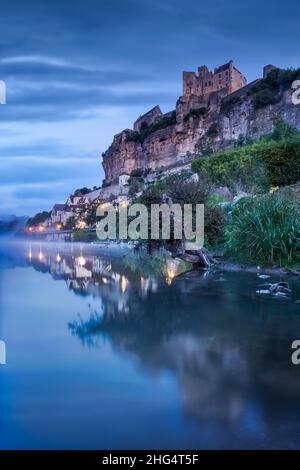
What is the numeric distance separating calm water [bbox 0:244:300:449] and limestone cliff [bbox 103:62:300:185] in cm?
5177

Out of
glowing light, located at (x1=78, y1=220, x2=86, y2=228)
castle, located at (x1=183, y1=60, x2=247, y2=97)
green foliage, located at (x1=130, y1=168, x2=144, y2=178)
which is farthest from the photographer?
green foliage, located at (x1=130, y1=168, x2=144, y2=178)

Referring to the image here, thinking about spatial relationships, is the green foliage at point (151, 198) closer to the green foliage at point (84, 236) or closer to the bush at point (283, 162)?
the bush at point (283, 162)

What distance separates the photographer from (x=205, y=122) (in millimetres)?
75062

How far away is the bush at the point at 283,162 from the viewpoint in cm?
2275

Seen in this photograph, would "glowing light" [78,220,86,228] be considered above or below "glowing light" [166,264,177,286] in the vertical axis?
above

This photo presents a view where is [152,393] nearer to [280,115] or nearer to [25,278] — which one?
[25,278]

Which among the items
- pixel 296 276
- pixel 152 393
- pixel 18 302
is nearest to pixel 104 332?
pixel 152 393

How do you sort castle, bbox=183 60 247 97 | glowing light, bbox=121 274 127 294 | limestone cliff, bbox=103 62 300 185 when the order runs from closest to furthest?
1. glowing light, bbox=121 274 127 294
2. limestone cliff, bbox=103 62 300 185
3. castle, bbox=183 60 247 97

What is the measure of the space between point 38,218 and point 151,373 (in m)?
106

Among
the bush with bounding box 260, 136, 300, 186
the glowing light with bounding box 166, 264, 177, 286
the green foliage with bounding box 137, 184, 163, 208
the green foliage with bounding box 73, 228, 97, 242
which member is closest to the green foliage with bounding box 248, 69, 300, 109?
the green foliage with bounding box 73, 228, 97, 242

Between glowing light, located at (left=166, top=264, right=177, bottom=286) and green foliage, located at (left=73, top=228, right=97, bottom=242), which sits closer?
glowing light, located at (left=166, top=264, right=177, bottom=286)

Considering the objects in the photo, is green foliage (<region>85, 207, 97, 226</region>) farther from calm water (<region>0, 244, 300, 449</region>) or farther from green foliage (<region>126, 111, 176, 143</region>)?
calm water (<region>0, 244, 300, 449</region>)

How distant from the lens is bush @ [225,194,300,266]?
1239 cm

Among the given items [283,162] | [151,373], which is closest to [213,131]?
[283,162]
